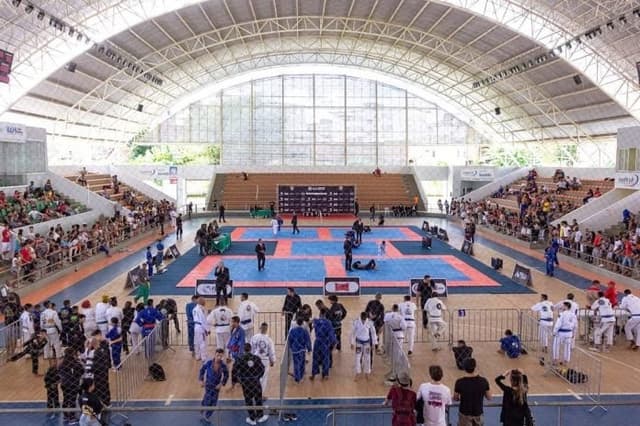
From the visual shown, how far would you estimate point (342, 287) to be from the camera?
1858 centimetres

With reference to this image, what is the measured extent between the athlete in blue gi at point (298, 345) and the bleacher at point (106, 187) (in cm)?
2825

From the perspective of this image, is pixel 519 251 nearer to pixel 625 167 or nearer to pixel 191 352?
pixel 625 167

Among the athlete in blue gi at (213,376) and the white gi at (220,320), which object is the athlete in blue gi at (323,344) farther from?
the athlete in blue gi at (213,376)

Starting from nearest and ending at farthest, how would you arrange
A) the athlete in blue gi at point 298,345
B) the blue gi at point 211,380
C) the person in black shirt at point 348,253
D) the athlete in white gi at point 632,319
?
the blue gi at point 211,380
the athlete in blue gi at point 298,345
the athlete in white gi at point 632,319
the person in black shirt at point 348,253

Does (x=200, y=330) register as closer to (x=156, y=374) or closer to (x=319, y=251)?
(x=156, y=374)

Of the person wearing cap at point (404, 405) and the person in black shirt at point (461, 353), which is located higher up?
the person wearing cap at point (404, 405)

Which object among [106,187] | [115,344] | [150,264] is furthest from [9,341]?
[106,187]

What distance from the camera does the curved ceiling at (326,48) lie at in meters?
31.3

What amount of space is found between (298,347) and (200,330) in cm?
239

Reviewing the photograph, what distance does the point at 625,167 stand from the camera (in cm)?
2750

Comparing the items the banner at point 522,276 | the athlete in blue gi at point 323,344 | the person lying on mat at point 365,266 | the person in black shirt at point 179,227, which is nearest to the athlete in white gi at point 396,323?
the athlete in blue gi at point 323,344

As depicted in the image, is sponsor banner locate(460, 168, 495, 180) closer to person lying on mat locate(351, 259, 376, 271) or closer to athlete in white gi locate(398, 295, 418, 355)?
person lying on mat locate(351, 259, 376, 271)

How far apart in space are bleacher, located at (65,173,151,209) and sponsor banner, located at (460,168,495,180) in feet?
85.8

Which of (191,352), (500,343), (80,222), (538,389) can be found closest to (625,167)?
(500,343)
